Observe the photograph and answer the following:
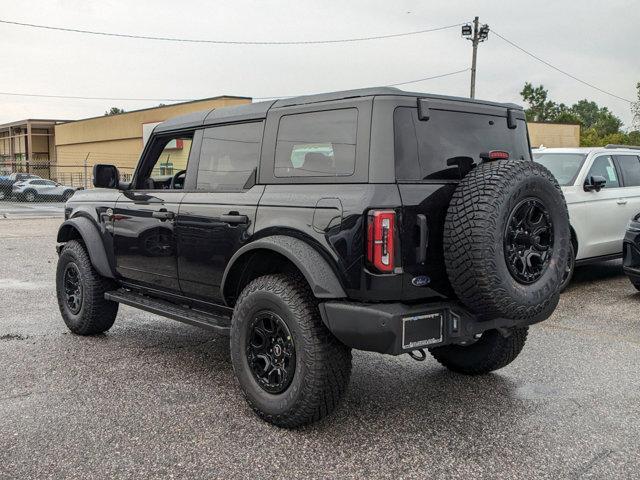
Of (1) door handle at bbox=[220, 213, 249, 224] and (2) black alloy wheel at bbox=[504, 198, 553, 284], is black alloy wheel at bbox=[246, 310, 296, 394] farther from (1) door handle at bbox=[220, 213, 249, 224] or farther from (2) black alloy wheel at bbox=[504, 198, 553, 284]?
(2) black alloy wheel at bbox=[504, 198, 553, 284]

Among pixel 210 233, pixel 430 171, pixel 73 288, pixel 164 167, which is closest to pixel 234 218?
pixel 210 233

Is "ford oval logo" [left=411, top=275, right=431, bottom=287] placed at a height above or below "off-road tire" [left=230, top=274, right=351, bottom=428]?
above

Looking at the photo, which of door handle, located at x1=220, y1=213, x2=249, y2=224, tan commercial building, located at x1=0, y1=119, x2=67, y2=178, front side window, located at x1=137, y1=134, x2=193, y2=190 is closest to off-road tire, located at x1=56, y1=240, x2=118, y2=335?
front side window, located at x1=137, y1=134, x2=193, y2=190

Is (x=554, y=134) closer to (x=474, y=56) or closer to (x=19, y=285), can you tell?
(x=474, y=56)

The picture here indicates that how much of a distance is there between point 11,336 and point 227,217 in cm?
289

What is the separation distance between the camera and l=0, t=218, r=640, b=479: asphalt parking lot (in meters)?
3.20

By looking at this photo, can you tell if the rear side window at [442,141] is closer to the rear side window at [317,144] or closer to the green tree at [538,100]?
the rear side window at [317,144]

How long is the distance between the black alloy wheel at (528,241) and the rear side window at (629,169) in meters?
5.82

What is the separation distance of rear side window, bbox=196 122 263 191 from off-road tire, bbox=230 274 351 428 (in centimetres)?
83

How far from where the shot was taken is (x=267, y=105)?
4.14 meters

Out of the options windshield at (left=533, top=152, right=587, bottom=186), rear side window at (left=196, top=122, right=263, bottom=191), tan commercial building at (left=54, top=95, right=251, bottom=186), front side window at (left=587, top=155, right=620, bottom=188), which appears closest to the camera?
rear side window at (left=196, top=122, right=263, bottom=191)

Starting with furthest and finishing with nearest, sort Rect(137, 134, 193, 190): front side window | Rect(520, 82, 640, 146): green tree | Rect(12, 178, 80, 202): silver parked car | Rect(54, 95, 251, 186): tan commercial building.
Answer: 1. Rect(520, 82, 640, 146): green tree
2. Rect(54, 95, 251, 186): tan commercial building
3. Rect(12, 178, 80, 202): silver parked car
4. Rect(137, 134, 193, 190): front side window

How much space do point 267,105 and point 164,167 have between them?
151 centimetres

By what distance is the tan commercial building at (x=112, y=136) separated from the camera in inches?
1414
